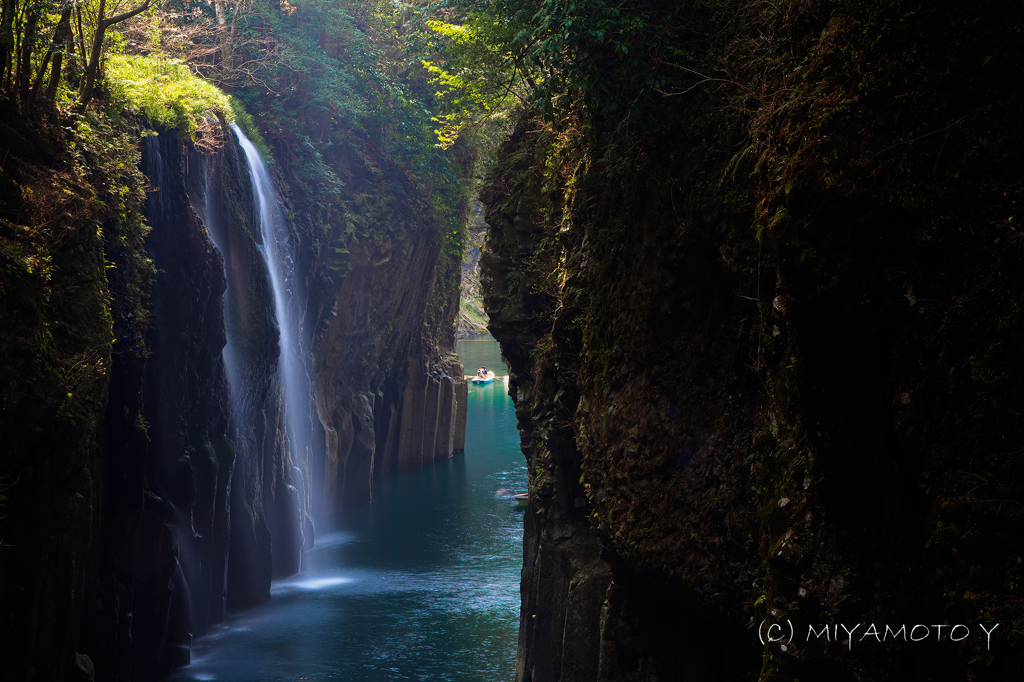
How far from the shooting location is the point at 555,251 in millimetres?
15055

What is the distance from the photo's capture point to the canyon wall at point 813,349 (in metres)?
5.52

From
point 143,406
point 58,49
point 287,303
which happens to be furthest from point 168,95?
point 287,303

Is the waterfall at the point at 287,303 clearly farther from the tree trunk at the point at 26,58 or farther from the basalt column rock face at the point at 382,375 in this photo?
the tree trunk at the point at 26,58

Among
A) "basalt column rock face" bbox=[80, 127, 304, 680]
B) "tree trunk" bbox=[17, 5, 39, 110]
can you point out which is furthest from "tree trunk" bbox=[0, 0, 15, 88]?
"basalt column rock face" bbox=[80, 127, 304, 680]

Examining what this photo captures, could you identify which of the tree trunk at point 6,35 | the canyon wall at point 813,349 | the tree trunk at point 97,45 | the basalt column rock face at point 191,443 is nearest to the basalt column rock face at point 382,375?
the basalt column rock face at point 191,443

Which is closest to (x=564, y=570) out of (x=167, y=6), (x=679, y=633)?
(x=679, y=633)

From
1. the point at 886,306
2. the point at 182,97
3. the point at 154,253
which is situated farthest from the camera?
the point at 182,97

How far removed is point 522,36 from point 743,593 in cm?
734

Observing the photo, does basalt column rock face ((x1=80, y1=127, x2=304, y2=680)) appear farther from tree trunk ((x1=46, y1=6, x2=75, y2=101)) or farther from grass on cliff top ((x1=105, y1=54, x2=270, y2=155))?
tree trunk ((x1=46, y1=6, x2=75, y2=101))

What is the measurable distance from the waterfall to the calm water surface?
310 cm

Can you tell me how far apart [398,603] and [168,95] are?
1276 cm

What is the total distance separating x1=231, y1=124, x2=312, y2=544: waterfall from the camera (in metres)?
23.5

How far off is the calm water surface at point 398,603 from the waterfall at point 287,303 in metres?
3.10

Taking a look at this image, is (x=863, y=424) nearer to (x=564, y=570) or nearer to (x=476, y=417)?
(x=564, y=570)
